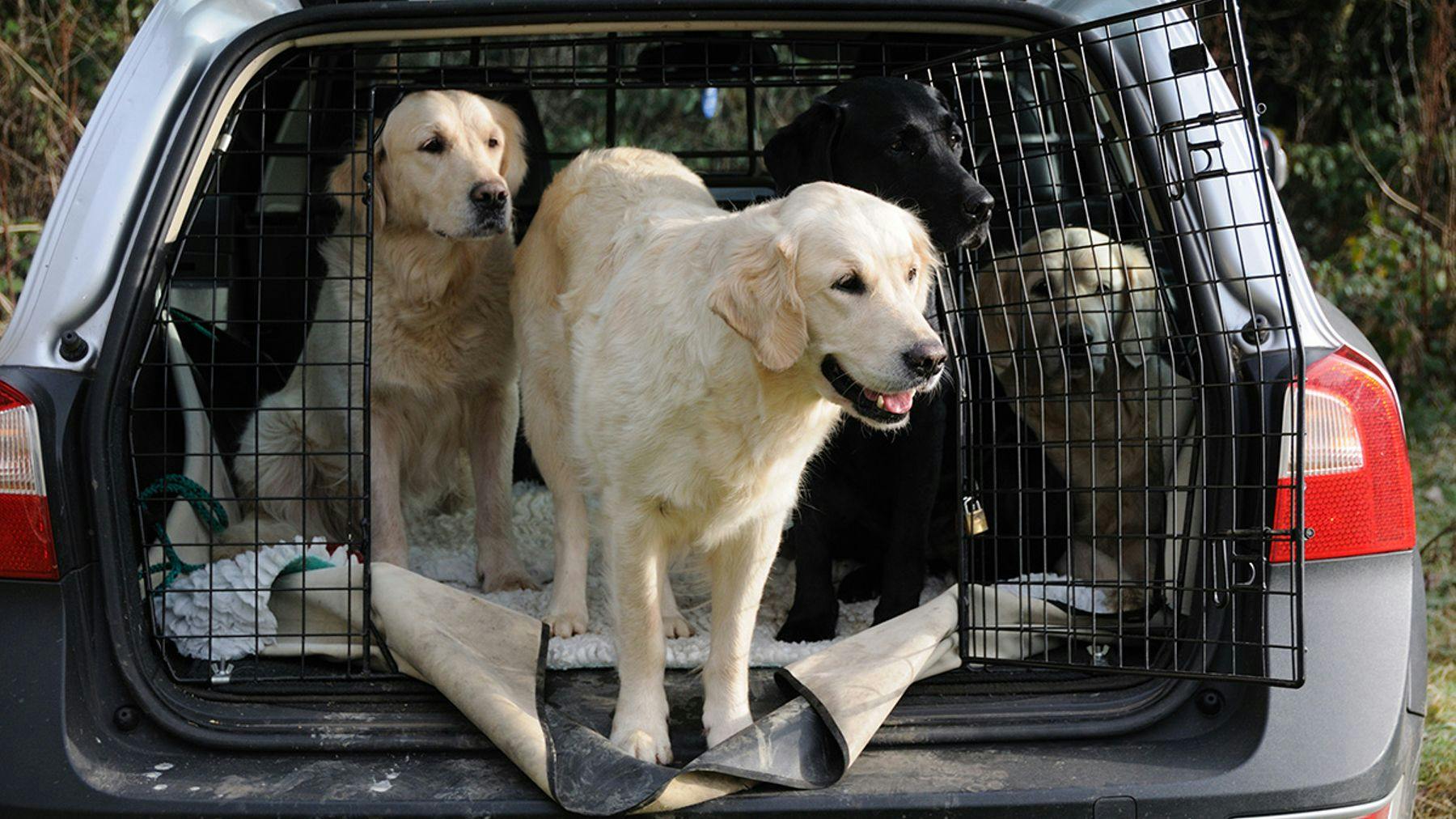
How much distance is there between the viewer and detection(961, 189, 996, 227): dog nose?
284cm

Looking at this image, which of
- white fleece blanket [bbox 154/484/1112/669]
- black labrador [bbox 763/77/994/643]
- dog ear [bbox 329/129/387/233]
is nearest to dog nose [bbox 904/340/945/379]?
white fleece blanket [bbox 154/484/1112/669]

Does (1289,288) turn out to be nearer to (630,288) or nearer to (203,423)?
(630,288)

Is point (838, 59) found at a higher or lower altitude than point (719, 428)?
higher

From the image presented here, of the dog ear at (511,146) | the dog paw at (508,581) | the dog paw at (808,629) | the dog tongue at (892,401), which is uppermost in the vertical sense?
the dog ear at (511,146)

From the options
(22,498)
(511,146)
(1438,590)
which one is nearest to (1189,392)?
(511,146)

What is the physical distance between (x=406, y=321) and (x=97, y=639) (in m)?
1.48

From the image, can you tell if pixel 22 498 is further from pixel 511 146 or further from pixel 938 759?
pixel 511 146

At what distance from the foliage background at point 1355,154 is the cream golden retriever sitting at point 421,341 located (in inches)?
103

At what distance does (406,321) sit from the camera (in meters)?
3.41

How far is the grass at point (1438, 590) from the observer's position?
306cm

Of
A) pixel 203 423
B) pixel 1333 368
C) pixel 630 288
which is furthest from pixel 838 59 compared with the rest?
pixel 203 423

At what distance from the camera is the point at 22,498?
200cm

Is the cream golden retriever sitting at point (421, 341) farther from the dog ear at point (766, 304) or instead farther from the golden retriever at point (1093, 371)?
the dog ear at point (766, 304)

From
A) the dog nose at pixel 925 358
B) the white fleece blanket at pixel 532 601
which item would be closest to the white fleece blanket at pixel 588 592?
the white fleece blanket at pixel 532 601
